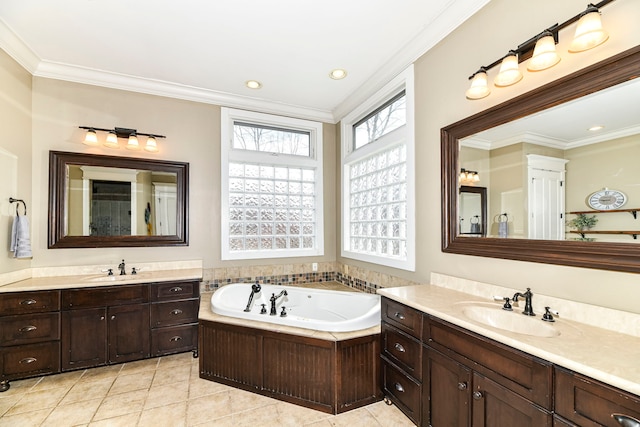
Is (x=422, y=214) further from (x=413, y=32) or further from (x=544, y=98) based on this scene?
(x=413, y=32)

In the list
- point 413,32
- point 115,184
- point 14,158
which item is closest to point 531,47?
point 413,32

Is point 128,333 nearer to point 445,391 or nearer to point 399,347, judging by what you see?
point 399,347

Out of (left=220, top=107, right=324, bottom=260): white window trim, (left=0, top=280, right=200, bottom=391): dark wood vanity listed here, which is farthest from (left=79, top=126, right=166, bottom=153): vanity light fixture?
(left=0, top=280, right=200, bottom=391): dark wood vanity

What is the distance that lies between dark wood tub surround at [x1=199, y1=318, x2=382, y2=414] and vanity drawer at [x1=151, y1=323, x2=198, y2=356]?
0.64 metres

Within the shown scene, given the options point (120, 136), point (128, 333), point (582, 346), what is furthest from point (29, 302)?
point (582, 346)

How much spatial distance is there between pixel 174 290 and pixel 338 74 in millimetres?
2786

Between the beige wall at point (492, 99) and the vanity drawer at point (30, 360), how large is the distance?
3.12 meters

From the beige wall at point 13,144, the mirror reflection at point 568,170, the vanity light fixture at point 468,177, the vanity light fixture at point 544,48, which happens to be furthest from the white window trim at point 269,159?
the vanity light fixture at point 544,48

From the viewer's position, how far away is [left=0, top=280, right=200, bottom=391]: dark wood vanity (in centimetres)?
245

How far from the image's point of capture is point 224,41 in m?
2.53

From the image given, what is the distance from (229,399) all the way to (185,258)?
170 cm

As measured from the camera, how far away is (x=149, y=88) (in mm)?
3266

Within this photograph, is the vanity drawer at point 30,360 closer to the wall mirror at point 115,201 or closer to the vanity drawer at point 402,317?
the wall mirror at point 115,201

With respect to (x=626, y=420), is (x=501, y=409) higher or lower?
lower
